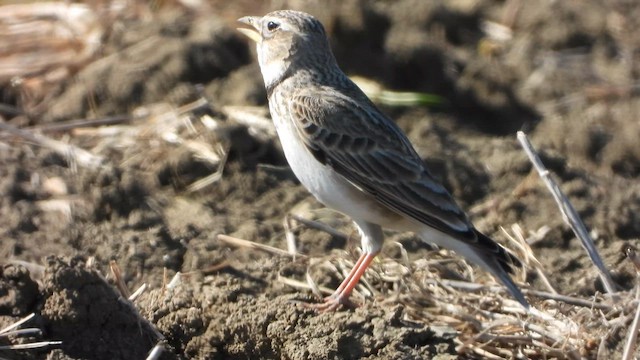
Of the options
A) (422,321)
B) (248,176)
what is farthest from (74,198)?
(422,321)

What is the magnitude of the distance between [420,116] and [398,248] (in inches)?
69.1

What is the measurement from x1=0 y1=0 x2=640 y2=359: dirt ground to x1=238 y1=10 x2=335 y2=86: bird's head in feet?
3.20

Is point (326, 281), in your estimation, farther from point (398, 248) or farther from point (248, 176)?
point (248, 176)

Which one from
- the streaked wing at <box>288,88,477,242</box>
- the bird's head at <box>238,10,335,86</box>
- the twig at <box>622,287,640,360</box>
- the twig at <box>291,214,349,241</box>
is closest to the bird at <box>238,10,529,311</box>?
the streaked wing at <box>288,88,477,242</box>

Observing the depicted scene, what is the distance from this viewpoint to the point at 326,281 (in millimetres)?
6730

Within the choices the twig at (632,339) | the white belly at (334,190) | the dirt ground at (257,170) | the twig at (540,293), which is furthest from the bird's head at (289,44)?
the twig at (632,339)

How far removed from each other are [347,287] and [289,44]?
1.52 meters

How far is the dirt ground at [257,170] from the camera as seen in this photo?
594 centimetres

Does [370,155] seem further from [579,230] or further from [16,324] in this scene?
[16,324]

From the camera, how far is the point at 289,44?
7.08 m

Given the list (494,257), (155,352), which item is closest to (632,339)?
(494,257)

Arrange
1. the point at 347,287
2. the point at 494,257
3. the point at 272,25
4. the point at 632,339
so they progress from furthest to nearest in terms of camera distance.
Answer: the point at 272,25 → the point at 347,287 → the point at 494,257 → the point at 632,339

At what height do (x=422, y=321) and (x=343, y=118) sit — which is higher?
(x=343, y=118)

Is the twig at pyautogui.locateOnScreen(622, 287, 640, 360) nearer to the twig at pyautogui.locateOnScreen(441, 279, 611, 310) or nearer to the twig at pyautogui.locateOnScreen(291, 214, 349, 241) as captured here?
the twig at pyautogui.locateOnScreen(441, 279, 611, 310)
